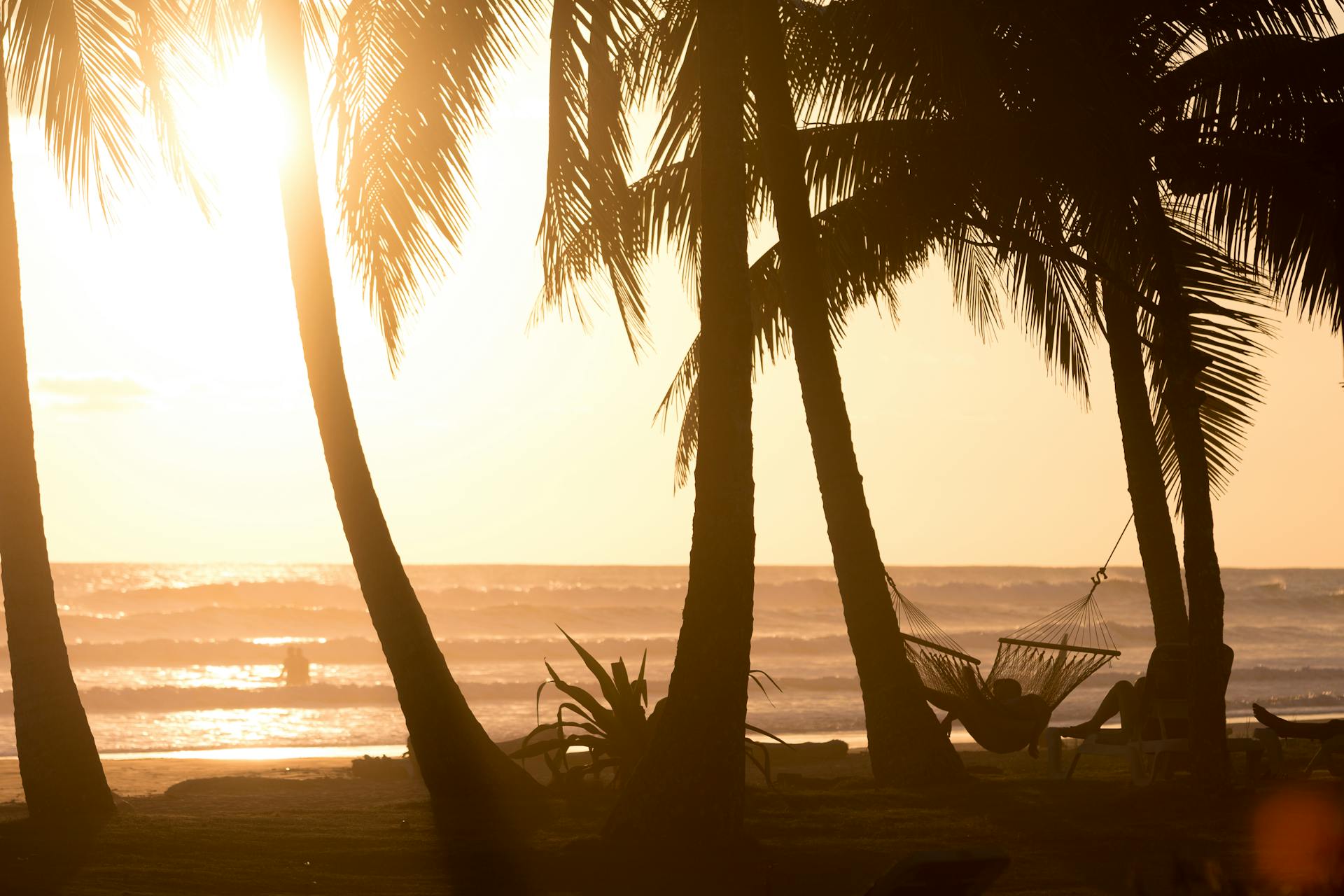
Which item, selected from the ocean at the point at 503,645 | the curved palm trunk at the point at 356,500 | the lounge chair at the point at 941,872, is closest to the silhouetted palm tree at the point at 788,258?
the curved palm trunk at the point at 356,500

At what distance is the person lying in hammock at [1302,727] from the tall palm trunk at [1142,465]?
2.85 ft

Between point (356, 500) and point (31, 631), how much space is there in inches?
75.5

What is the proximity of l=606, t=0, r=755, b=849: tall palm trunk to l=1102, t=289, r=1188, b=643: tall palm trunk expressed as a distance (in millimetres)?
4360

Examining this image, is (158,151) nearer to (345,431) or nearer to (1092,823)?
(345,431)

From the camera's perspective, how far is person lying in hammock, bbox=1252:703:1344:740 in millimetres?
8500

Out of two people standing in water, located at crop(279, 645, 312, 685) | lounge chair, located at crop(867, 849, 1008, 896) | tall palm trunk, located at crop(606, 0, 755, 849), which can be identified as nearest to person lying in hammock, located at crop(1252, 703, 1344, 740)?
tall palm trunk, located at crop(606, 0, 755, 849)

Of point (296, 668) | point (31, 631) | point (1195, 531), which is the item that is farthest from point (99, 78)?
point (296, 668)

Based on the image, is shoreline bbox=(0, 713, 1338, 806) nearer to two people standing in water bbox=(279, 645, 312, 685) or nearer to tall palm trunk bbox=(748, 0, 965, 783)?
tall palm trunk bbox=(748, 0, 965, 783)

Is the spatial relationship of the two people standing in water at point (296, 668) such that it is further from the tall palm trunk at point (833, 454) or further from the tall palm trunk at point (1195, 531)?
the tall palm trunk at point (1195, 531)

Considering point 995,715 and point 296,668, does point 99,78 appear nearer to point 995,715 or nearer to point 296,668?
point 995,715

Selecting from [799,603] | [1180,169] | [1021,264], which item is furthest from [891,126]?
[799,603]

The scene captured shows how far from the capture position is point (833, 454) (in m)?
8.16

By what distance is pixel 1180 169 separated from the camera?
25.5 feet

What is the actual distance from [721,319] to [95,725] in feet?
50.5
